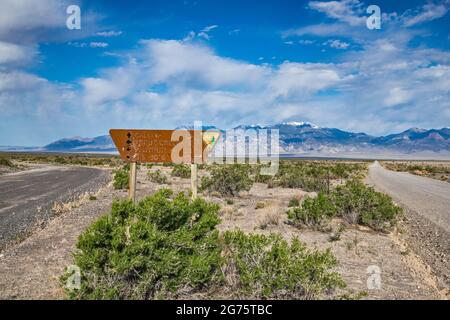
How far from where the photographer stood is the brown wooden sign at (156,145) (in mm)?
8695

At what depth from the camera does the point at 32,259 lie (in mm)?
8820

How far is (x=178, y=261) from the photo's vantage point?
6.32 m

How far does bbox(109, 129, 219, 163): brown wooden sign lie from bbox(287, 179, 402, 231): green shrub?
5792 millimetres

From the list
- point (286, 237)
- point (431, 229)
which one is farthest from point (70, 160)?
point (431, 229)

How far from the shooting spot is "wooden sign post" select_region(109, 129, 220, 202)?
869 centimetres

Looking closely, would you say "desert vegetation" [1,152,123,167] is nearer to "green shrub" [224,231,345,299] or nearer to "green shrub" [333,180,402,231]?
"green shrub" [333,180,402,231]

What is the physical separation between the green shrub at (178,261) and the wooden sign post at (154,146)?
5.24ft

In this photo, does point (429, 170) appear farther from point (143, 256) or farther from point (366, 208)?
point (143, 256)

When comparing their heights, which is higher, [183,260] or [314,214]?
[183,260]

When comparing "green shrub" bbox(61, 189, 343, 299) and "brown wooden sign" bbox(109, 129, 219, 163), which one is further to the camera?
"brown wooden sign" bbox(109, 129, 219, 163)

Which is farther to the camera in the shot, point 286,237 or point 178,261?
point 286,237

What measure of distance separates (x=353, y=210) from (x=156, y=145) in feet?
28.0

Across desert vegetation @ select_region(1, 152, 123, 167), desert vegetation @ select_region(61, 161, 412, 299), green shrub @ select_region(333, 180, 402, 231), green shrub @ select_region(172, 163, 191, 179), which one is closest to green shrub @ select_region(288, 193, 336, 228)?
green shrub @ select_region(333, 180, 402, 231)

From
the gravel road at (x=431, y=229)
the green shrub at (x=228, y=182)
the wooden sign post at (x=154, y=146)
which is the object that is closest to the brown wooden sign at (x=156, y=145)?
the wooden sign post at (x=154, y=146)
